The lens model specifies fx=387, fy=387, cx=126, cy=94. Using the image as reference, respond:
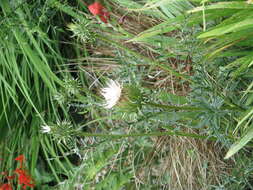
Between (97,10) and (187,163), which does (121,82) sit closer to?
(97,10)

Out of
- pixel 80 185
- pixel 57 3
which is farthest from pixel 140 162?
pixel 57 3

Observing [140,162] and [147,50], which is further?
[140,162]

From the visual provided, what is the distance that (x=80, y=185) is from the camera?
1.61 metres

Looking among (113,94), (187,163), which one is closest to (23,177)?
(187,163)

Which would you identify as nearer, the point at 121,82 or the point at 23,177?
the point at 121,82

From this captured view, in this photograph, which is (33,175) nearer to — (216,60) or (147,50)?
(147,50)

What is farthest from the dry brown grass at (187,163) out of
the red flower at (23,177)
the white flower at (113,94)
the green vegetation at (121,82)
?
the white flower at (113,94)

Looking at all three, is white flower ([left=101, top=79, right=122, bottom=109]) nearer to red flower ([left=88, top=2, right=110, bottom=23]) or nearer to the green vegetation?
the green vegetation

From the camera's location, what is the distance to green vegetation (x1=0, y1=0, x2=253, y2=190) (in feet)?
3.59

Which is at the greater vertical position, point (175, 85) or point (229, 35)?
point (229, 35)

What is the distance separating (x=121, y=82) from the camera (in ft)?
3.75

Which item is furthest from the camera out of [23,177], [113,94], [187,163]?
[23,177]

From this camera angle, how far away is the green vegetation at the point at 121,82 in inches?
43.1

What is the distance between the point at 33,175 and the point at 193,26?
3.41 ft
